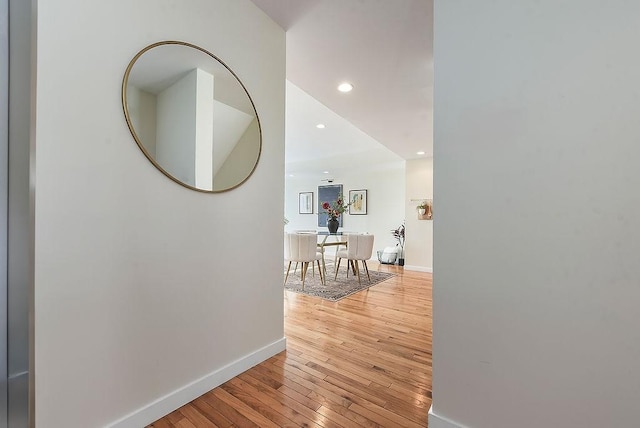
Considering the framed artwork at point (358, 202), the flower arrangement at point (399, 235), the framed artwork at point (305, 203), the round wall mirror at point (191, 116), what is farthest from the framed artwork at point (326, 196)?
the round wall mirror at point (191, 116)

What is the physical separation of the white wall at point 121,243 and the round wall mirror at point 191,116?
6 cm

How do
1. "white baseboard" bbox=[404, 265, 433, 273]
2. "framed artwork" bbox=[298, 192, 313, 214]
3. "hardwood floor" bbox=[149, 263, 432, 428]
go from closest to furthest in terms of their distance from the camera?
"hardwood floor" bbox=[149, 263, 432, 428]
"white baseboard" bbox=[404, 265, 433, 273]
"framed artwork" bbox=[298, 192, 313, 214]

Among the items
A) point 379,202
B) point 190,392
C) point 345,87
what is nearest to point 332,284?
point 345,87

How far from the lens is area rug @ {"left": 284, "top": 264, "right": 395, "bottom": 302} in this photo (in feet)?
12.9

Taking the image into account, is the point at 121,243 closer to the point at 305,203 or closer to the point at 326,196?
the point at 326,196

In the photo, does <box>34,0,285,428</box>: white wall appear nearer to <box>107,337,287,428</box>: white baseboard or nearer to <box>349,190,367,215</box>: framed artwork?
<box>107,337,287,428</box>: white baseboard

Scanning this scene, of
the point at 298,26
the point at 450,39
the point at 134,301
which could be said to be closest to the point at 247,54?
the point at 298,26

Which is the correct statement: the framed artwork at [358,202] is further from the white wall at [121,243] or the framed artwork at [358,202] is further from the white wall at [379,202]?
the white wall at [121,243]

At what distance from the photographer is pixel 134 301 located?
4.39 ft

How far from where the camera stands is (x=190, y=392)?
1.54 meters

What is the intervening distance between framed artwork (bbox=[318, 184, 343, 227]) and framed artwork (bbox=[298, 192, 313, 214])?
13.4 inches

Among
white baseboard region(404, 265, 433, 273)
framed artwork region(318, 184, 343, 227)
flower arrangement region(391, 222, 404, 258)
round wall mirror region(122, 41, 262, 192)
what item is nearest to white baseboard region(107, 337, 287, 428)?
round wall mirror region(122, 41, 262, 192)

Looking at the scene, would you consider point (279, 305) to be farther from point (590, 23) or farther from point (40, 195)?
point (590, 23)

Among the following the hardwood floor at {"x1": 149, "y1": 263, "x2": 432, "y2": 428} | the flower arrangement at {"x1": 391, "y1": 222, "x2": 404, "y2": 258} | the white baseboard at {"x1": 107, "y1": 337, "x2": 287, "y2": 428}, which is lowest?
the hardwood floor at {"x1": 149, "y1": 263, "x2": 432, "y2": 428}
